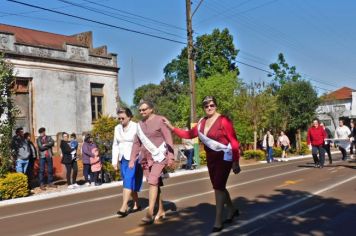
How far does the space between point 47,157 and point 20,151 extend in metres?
1.14

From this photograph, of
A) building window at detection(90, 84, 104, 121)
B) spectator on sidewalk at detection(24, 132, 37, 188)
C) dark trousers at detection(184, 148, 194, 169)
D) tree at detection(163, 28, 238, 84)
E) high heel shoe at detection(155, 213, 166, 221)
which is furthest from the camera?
tree at detection(163, 28, 238, 84)

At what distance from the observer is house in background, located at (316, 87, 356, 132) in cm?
7025

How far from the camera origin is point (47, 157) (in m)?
16.0

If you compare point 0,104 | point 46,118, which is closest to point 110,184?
point 0,104

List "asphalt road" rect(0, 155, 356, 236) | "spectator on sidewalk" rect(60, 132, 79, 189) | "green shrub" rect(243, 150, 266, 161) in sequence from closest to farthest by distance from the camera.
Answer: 1. "asphalt road" rect(0, 155, 356, 236)
2. "spectator on sidewalk" rect(60, 132, 79, 189)
3. "green shrub" rect(243, 150, 266, 161)

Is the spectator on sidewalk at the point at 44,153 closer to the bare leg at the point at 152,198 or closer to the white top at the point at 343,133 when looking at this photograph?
the bare leg at the point at 152,198

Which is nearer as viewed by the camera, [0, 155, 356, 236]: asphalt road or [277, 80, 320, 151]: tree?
[0, 155, 356, 236]: asphalt road

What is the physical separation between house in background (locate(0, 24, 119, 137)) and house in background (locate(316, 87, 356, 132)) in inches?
1439

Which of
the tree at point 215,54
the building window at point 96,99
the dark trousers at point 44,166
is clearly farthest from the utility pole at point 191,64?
the tree at point 215,54

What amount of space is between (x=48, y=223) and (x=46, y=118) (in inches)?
800

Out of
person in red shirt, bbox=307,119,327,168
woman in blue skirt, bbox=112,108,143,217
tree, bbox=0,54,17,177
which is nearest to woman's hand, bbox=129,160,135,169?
woman in blue skirt, bbox=112,108,143,217

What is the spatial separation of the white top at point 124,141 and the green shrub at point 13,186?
596cm

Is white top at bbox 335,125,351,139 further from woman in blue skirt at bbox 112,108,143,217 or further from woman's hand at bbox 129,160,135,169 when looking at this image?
woman's hand at bbox 129,160,135,169

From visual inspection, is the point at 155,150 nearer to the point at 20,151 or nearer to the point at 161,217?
the point at 161,217
